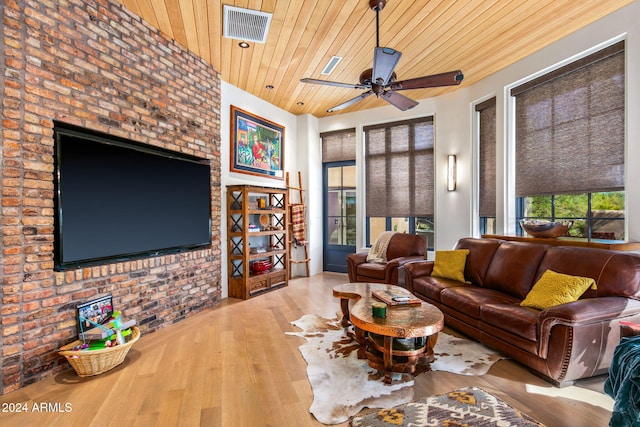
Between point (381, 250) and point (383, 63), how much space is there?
3.12 m

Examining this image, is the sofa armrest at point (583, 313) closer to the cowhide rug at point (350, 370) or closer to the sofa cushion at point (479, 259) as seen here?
the cowhide rug at point (350, 370)

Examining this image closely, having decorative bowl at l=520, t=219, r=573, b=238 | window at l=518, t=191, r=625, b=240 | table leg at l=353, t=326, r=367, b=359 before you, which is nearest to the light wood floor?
table leg at l=353, t=326, r=367, b=359

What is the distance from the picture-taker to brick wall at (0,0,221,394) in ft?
7.44

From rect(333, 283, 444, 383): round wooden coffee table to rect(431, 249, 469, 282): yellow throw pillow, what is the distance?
124 centimetres

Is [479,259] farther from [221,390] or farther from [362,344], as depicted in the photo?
[221,390]

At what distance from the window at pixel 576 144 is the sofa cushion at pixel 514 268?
766 mm

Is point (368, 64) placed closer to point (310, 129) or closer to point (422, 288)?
point (310, 129)

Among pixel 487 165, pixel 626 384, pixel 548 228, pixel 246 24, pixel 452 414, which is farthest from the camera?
pixel 487 165

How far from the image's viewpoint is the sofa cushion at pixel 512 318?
92.7 inches

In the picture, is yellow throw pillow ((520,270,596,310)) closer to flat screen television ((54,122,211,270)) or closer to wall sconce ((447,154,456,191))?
wall sconce ((447,154,456,191))

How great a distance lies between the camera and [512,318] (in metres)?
2.50

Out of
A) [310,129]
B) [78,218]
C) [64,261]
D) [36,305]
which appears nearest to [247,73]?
[310,129]

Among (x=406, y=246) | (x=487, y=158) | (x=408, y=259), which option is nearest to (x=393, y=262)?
(x=408, y=259)

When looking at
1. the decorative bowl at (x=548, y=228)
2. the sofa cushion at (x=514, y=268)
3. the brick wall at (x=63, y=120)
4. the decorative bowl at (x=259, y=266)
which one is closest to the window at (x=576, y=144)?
the decorative bowl at (x=548, y=228)
